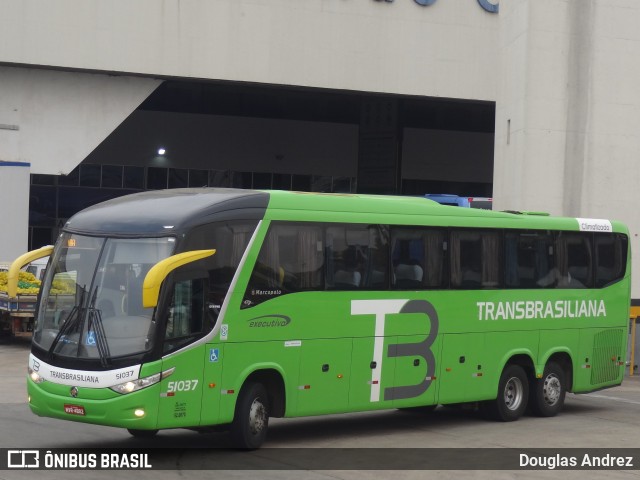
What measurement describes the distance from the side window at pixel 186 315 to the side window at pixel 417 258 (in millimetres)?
3428

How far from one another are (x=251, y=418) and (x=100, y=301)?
2379 millimetres

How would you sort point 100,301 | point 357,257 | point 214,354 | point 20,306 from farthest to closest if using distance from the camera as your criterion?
point 20,306 < point 357,257 < point 214,354 < point 100,301

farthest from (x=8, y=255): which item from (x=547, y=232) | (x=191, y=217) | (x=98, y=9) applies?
(x=191, y=217)

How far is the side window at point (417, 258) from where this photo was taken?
51.5 ft

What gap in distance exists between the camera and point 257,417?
13.7 meters

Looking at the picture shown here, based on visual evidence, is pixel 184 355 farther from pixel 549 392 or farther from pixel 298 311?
pixel 549 392

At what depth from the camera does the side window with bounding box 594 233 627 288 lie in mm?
19375

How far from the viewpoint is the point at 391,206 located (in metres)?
15.9

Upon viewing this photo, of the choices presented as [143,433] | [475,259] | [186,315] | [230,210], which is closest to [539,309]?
[475,259]

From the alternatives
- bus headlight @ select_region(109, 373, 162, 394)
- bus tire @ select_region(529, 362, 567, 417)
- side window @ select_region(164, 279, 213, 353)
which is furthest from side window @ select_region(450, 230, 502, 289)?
bus headlight @ select_region(109, 373, 162, 394)

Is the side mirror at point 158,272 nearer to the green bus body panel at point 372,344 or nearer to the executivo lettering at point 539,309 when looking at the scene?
the green bus body panel at point 372,344

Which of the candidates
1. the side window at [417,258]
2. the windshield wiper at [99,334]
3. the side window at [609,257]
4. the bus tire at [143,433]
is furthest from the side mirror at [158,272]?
the side window at [609,257]

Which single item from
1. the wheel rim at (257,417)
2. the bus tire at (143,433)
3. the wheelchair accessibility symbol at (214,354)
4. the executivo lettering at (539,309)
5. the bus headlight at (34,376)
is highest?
the executivo lettering at (539,309)

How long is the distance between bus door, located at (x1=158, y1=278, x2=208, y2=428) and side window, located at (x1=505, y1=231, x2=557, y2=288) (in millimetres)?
6177
